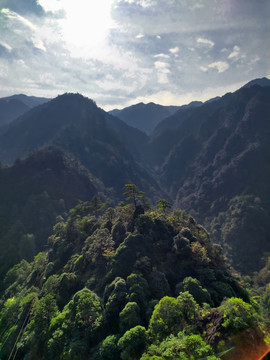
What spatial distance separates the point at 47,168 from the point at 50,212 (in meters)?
33.6

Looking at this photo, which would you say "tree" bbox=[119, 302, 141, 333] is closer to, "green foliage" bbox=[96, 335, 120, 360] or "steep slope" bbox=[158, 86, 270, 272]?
"green foliage" bbox=[96, 335, 120, 360]

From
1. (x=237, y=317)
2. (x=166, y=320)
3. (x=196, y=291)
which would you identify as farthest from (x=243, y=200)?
(x=237, y=317)

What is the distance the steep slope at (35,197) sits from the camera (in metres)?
Result: 84.3

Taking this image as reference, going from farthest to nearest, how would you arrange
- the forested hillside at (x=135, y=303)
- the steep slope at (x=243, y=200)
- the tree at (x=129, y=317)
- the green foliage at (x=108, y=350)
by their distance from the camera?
the steep slope at (x=243, y=200)
the tree at (x=129, y=317)
the green foliage at (x=108, y=350)
the forested hillside at (x=135, y=303)

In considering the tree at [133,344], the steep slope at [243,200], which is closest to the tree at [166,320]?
the tree at [133,344]

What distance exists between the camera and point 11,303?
45.7 metres

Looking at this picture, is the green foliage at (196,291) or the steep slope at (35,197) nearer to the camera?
the green foliage at (196,291)

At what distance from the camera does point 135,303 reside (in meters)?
28.0

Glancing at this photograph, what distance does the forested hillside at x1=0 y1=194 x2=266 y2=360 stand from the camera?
775 inches

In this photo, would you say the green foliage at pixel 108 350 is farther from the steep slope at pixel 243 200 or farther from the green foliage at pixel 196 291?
the steep slope at pixel 243 200

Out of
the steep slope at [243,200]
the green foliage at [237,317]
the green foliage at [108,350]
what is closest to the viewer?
the green foliage at [237,317]

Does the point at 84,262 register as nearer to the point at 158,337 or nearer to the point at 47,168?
the point at 158,337

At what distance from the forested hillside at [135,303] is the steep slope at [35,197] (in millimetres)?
30007

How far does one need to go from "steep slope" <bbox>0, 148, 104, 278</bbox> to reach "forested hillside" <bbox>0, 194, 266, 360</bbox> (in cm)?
3001
